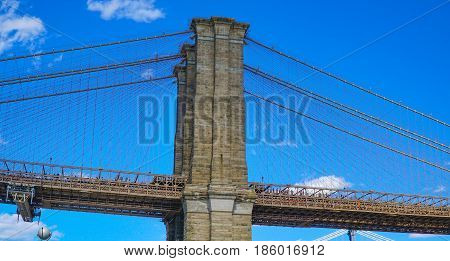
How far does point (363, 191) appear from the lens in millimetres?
64062

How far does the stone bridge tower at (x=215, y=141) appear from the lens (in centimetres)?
5044

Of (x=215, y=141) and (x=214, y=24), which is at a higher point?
(x=214, y=24)

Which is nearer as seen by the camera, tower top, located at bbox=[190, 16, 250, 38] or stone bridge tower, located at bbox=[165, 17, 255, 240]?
stone bridge tower, located at bbox=[165, 17, 255, 240]

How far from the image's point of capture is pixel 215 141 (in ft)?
174

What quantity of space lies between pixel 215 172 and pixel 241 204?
3.40m

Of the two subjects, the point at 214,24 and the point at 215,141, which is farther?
the point at 214,24

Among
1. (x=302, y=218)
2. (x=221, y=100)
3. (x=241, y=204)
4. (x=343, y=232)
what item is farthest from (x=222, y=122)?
(x=343, y=232)

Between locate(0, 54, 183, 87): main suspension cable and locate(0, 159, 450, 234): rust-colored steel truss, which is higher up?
locate(0, 54, 183, 87): main suspension cable

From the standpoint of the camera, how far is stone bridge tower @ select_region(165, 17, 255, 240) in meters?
50.4

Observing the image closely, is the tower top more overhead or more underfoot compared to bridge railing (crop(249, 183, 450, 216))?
more overhead

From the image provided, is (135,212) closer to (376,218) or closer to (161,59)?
(161,59)

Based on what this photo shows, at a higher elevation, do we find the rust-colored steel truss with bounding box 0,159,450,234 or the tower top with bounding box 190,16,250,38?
the tower top with bounding box 190,16,250,38
